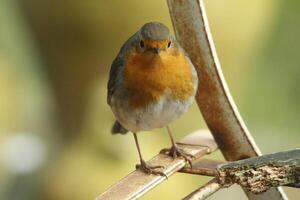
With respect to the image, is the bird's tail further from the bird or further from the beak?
the beak

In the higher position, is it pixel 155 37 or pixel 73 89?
pixel 155 37

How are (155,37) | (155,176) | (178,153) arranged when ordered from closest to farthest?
(155,176), (178,153), (155,37)

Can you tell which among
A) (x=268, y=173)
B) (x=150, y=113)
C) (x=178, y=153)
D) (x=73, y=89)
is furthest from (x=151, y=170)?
(x=73, y=89)

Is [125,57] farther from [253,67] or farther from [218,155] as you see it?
[253,67]

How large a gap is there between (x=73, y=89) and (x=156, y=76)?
2.67 feet

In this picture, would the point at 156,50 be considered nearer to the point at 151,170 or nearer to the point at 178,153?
the point at 178,153

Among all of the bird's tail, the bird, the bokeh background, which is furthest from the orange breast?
the bokeh background

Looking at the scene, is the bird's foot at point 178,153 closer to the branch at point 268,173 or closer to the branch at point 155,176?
the branch at point 155,176

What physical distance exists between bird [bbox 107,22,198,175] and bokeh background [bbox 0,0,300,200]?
544 mm

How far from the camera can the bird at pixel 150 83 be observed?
185cm

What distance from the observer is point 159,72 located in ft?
6.12

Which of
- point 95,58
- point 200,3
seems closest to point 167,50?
point 200,3

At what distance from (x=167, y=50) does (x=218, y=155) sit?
1028 mm

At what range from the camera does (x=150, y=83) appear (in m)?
1.88
